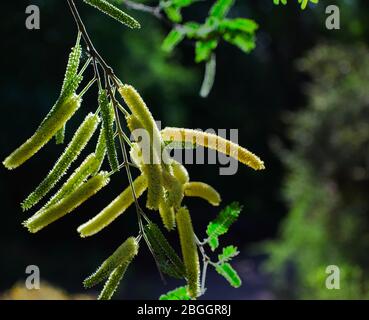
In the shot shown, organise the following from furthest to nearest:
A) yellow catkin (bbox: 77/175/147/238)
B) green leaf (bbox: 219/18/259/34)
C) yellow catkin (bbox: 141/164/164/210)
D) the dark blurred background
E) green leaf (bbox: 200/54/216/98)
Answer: the dark blurred background, green leaf (bbox: 219/18/259/34), green leaf (bbox: 200/54/216/98), yellow catkin (bbox: 77/175/147/238), yellow catkin (bbox: 141/164/164/210)

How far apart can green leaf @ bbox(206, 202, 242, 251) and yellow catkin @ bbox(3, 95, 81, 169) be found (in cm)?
33

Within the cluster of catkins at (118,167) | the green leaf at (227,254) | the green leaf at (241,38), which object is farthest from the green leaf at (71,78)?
the green leaf at (241,38)

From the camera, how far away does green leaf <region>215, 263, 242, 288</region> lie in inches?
48.6

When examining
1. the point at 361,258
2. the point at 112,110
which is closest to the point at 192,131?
the point at 112,110

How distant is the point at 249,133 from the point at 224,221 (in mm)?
13192

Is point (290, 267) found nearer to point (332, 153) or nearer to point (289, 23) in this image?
point (332, 153)

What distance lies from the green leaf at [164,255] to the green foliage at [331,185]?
5834 millimetres

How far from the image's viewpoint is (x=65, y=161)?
3.31 ft

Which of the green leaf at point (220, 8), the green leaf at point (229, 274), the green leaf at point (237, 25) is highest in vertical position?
the green leaf at point (220, 8)

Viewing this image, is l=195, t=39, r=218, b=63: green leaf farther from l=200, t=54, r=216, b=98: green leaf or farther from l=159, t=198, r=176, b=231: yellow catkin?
l=159, t=198, r=176, b=231: yellow catkin

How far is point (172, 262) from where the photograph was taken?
1.01 metres

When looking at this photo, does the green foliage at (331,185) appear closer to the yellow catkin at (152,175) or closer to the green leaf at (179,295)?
the green leaf at (179,295)

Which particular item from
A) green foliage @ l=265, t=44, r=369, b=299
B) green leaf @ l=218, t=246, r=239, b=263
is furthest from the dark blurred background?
green leaf @ l=218, t=246, r=239, b=263

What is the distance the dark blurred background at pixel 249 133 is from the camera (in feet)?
24.8
